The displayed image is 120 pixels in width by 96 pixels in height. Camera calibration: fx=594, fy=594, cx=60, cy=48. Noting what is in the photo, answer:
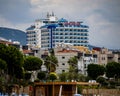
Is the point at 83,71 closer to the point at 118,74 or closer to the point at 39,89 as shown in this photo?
the point at 118,74

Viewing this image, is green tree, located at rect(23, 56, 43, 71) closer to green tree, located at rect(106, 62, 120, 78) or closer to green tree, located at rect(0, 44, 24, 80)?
green tree, located at rect(106, 62, 120, 78)

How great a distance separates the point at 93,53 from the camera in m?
139

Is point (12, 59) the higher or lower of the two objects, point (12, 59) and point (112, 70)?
the lower

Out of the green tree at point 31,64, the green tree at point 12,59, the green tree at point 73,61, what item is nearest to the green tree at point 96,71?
the green tree at point 31,64

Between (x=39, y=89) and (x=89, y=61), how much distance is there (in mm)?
79583

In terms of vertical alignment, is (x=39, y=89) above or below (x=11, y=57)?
below

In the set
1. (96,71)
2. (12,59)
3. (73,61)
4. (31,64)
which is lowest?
(12,59)

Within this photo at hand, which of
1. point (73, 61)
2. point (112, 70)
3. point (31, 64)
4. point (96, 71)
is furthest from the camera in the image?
point (73, 61)

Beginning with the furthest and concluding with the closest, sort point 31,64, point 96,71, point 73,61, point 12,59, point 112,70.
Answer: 1. point 73,61
2. point 96,71
3. point 112,70
4. point 31,64
5. point 12,59

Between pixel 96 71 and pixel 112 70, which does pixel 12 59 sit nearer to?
pixel 96 71

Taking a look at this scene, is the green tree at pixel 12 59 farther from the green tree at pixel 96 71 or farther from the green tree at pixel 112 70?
the green tree at pixel 96 71

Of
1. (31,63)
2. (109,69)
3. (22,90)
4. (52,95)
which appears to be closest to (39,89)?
(52,95)

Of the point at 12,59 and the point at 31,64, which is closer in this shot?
the point at 12,59

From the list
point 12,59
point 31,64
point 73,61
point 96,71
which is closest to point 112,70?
point 96,71
